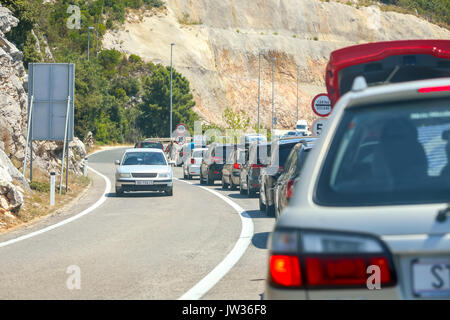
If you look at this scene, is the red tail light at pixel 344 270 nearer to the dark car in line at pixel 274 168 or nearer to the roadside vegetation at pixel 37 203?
the roadside vegetation at pixel 37 203

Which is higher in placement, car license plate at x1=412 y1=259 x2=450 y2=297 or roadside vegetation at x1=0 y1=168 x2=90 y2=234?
car license plate at x1=412 y1=259 x2=450 y2=297

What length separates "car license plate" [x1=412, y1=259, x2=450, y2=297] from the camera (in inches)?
118

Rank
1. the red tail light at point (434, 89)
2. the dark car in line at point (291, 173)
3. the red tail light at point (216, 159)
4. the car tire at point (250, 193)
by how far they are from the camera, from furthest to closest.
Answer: the red tail light at point (216, 159)
the car tire at point (250, 193)
the dark car in line at point (291, 173)
the red tail light at point (434, 89)

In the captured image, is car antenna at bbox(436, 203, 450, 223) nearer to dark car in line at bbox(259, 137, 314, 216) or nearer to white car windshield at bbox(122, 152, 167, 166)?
dark car in line at bbox(259, 137, 314, 216)

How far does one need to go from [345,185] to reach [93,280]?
529cm

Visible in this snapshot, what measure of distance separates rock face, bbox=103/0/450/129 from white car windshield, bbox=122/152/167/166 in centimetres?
7069

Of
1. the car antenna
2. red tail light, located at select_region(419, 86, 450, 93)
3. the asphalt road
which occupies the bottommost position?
the asphalt road

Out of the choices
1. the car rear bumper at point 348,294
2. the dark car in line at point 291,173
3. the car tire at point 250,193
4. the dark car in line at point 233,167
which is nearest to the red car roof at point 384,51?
the car rear bumper at point 348,294

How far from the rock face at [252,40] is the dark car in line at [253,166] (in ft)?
237

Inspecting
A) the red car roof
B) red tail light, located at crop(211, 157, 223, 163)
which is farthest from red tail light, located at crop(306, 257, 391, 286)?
red tail light, located at crop(211, 157, 223, 163)

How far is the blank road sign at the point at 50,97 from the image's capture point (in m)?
22.7

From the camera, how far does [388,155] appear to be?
3461 millimetres

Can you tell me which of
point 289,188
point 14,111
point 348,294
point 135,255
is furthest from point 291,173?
point 14,111
